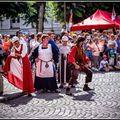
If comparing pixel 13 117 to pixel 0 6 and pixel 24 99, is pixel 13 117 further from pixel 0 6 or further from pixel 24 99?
pixel 0 6

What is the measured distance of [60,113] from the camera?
8.36 m

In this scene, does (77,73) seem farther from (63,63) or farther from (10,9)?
(10,9)

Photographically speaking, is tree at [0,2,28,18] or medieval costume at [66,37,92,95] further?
tree at [0,2,28,18]

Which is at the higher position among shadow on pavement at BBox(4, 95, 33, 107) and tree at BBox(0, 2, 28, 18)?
tree at BBox(0, 2, 28, 18)

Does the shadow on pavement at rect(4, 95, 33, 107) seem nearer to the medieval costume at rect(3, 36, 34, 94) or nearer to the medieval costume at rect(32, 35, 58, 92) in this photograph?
the medieval costume at rect(3, 36, 34, 94)

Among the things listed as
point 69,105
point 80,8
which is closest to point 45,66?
point 69,105

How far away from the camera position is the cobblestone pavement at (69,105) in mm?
8172

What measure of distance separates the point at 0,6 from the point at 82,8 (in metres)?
9.68

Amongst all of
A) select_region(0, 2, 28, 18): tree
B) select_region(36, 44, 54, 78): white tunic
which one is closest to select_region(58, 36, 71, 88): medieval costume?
select_region(36, 44, 54, 78): white tunic

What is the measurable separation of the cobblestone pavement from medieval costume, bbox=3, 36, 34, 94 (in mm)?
403

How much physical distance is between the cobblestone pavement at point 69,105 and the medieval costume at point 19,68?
0.40 m

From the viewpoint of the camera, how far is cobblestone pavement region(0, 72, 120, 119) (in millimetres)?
8172

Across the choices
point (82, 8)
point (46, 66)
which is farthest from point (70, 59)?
point (82, 8)

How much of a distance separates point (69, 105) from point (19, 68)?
2348mm
